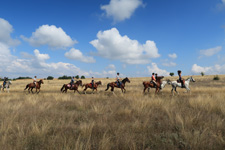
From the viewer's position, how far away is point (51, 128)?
407 centimetres

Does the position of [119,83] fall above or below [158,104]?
above

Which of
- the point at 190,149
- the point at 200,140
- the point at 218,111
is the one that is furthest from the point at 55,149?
the point at 218,111

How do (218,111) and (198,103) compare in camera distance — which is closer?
(218,111)

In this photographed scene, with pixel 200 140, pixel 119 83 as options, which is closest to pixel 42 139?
pixel 200 140

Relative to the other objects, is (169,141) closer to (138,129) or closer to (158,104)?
(138,129)

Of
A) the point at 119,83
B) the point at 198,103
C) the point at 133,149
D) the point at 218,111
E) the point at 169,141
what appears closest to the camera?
the point at 133,149

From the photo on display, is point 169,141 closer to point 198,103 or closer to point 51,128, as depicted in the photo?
point 51,128

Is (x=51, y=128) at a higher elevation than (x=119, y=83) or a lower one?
lower

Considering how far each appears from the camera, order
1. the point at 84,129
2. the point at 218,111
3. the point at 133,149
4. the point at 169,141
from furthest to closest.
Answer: the point at 218,111, the point at 84,129, the point at 169,141, the point at 133,149

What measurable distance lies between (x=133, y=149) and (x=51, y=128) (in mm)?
2905

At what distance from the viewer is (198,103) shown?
6879 mm

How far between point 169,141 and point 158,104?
417 centimetres

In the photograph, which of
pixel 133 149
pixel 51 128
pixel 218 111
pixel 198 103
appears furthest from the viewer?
pixel 198 103

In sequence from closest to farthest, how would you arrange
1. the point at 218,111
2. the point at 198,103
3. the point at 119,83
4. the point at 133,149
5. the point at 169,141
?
1. the point at 133,149
2. the point at 169,141
3. the point at 218,111
4. the point at 198,103
5. the point at 119,83
